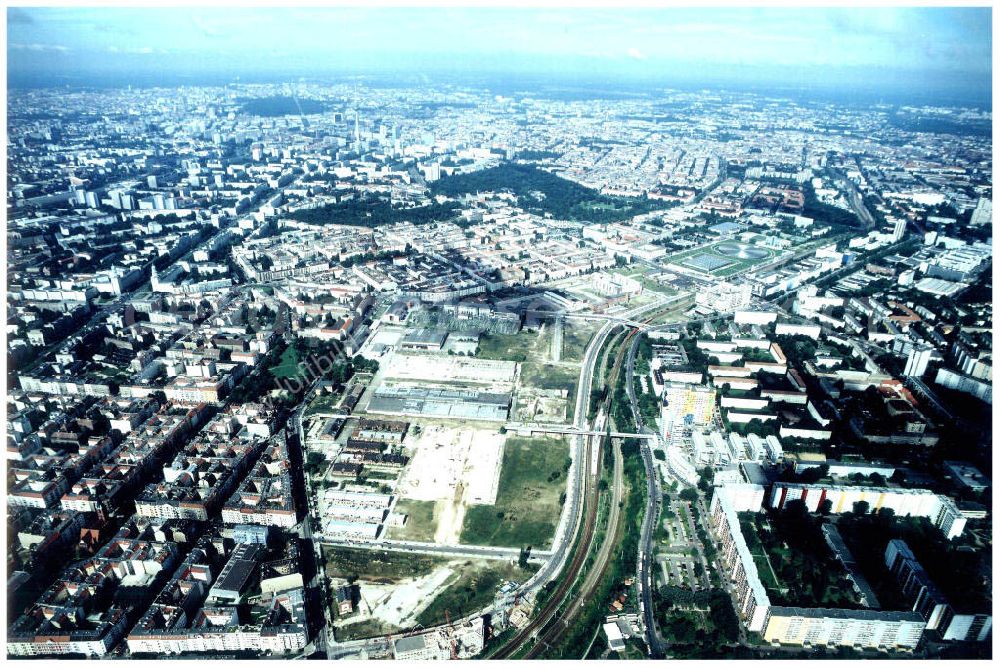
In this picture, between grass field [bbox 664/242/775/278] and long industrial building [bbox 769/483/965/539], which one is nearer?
long industrial building [bbox 769/483/965/539]

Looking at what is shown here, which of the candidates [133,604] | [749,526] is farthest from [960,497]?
[133,604]

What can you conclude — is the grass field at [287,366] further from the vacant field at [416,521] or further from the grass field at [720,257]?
the grass field at [720,257]

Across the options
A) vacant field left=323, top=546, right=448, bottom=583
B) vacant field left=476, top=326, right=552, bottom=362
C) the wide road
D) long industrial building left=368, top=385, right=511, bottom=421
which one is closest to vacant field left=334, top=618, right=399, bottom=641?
vacant field left=323, top=546, right=448, bottom=583

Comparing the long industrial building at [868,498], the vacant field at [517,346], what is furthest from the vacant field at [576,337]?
the long industrial building at [868,498]

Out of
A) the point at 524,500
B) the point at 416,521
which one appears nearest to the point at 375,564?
the point at 416,521

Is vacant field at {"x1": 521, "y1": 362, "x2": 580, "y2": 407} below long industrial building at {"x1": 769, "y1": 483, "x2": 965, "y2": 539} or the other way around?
below

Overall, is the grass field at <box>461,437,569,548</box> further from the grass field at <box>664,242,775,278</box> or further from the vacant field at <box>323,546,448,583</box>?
the grass field at <box>664,242,775,278</box>
